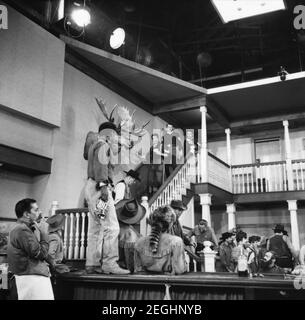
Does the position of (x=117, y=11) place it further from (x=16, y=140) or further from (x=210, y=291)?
(x=210, y=291)

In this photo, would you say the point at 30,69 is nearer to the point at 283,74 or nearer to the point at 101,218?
the point at 101,218

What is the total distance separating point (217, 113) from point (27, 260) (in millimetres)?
10407

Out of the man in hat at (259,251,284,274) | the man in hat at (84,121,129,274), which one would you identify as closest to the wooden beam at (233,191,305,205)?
the man in hat at (259,251,284,274)

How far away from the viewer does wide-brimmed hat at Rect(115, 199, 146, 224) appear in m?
6.09

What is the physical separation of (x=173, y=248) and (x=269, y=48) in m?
12.7

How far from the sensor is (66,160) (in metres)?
9.56

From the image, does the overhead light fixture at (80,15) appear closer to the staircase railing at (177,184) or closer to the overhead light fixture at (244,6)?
the overhead light fixture at (244,6)

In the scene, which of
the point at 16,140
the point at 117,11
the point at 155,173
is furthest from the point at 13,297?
the point at 117,11

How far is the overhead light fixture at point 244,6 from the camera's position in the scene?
8.84m

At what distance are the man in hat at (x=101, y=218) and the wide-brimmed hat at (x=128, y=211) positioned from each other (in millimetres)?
791

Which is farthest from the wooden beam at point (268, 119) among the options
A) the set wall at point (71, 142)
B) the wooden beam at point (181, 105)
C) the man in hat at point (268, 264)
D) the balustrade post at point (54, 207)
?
the balustrade post at point (54, 207)

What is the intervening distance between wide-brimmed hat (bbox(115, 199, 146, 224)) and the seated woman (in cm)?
159

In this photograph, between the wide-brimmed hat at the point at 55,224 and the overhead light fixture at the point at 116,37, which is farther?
the overhead light fixture at the point at 116,37

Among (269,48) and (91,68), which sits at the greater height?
(269,48)
